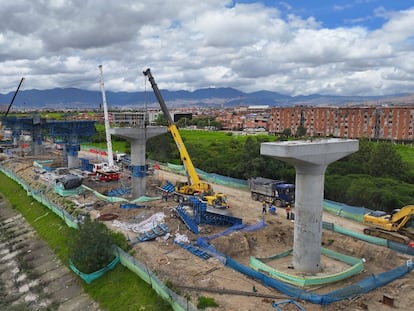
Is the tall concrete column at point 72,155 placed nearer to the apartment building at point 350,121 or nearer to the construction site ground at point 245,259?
the construction site ground at point 245,259

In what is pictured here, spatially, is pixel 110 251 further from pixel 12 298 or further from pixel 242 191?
pixel 242 191

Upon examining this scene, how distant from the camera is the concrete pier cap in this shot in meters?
22.3

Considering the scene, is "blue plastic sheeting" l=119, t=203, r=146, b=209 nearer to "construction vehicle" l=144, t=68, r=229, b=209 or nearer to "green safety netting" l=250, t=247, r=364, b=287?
"construction vehicle" l=144, t=68, r=229, b=209

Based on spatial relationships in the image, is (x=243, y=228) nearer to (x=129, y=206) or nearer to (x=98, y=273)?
(x=98, y=273)

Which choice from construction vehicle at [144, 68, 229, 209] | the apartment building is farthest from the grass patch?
the apartment building

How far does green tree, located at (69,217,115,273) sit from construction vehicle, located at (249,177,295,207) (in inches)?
750

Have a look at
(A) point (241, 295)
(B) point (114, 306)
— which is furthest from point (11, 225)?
(A) point (241, 295)

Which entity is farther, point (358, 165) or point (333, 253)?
point (358, 165)

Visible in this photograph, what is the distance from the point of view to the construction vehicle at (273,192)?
130 feet

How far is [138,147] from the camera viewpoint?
139ft

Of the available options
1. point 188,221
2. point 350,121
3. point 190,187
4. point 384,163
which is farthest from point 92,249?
point 350,121

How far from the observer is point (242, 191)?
158 feet

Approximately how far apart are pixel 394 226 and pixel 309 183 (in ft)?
39.3

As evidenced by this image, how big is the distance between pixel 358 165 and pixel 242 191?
17253 millimetres
